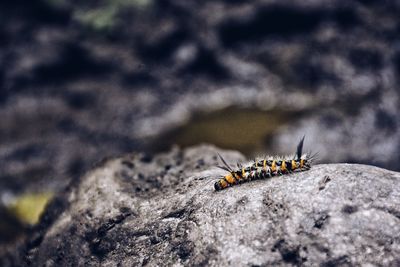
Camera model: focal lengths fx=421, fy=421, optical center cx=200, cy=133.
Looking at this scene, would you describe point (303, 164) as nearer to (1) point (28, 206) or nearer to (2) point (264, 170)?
(2) point (264, 170)

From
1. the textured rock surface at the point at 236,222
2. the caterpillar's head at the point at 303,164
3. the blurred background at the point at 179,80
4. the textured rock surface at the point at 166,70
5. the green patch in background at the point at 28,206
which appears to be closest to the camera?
the textured rock surface at the point at 236,222

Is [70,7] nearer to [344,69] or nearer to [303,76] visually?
[303,76]

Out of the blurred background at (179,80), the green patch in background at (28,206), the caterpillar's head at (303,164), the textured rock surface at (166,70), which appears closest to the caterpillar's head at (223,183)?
the caterpillar's head at (303,164)

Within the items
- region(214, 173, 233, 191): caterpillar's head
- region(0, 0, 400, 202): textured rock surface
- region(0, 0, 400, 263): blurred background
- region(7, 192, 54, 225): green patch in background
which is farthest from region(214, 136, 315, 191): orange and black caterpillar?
region(7, 192, 54, 225): green patch in background

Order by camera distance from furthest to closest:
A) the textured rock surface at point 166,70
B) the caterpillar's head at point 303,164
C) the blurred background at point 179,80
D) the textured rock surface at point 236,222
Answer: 1. the textured rock surface at point 166,70
2. the blurred background at point 179,80
3. the caterpillar's head at point 303,164
4. the textured rock surface at point 236,222

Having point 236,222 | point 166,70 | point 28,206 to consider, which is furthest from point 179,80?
point 236,222

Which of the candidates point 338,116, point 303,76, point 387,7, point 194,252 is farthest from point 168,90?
point 194,252

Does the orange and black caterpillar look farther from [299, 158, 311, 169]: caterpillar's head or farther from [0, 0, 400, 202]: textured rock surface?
[0, 0, 400, 202]: textured rock surface

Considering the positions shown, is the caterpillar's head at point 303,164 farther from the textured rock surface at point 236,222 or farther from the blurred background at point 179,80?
the blurred background at point 179,80
